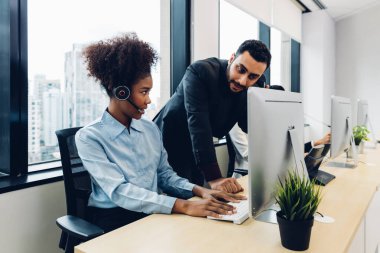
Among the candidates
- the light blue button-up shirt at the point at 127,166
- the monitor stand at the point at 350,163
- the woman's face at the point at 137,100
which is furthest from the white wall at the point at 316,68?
the woman's face at the point at 137,100

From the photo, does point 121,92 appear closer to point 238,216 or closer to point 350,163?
point 238,216

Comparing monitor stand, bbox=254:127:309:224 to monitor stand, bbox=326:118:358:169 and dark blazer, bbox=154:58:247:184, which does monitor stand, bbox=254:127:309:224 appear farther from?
monitor stand, bbox=326:118:358:169

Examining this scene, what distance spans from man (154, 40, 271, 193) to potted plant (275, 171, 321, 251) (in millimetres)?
506

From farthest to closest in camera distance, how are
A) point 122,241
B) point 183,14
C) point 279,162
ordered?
point 183,14 < point 279,162 < point 122,241

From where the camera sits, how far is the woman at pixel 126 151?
1.12 m

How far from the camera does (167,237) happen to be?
0.92 m

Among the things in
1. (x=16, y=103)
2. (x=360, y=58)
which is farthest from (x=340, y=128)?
(x=360, y=58)

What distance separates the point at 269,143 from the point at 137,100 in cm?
56

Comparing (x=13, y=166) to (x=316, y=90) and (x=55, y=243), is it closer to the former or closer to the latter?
(x=55, y=243)

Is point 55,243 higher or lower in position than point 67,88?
lower

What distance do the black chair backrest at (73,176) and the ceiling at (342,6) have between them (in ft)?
13.3

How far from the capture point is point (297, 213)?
2.74ft

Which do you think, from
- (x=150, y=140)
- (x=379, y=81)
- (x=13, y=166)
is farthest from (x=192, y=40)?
(x=379, y=81)

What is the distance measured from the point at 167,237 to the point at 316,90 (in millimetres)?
4298
